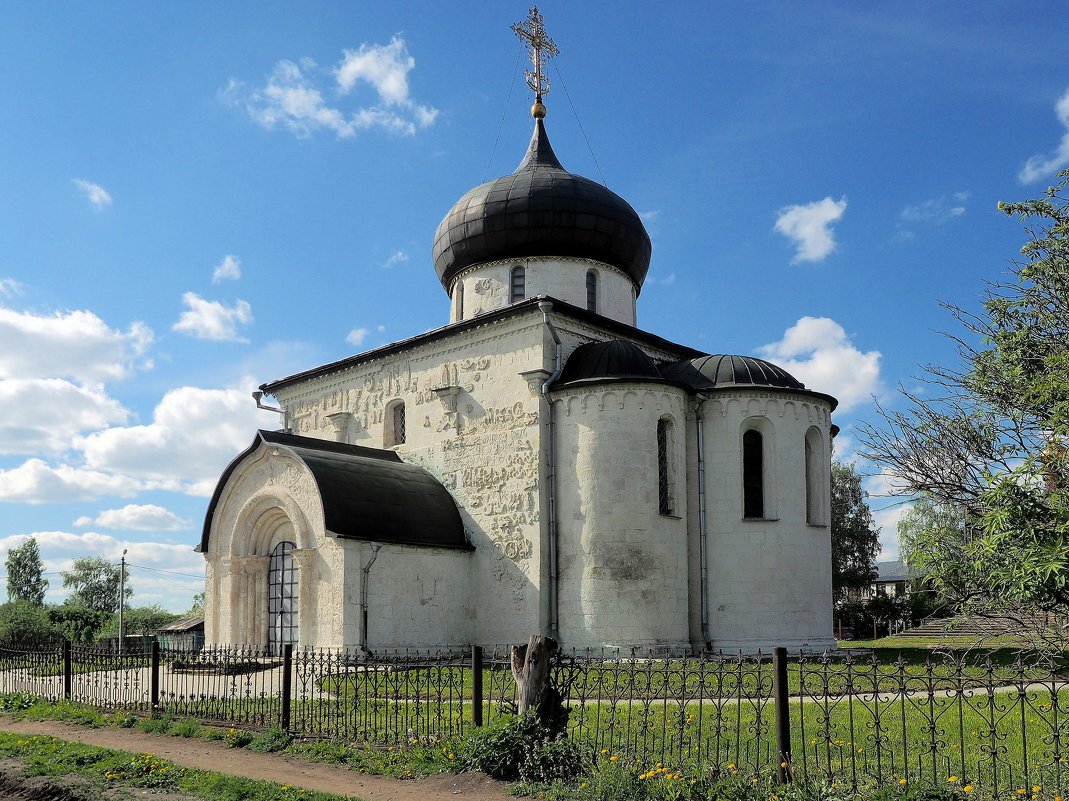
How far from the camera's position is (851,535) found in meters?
31.2

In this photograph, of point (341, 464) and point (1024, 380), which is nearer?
point (1024, 380)

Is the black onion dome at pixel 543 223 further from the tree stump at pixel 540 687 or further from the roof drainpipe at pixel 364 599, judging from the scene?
the tree stump at pixel 540 687

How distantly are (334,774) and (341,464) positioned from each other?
951 cm

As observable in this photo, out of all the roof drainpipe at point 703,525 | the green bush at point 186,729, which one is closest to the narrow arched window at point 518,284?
the roof drainpipe at point 703,525

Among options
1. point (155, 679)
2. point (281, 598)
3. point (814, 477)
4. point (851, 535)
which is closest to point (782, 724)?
point (155, 679)

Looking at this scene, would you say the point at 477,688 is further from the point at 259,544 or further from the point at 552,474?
the point at 259,544

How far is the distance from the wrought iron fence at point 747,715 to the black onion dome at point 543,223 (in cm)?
908

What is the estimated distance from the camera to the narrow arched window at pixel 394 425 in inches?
802

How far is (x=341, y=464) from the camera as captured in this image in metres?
17.5

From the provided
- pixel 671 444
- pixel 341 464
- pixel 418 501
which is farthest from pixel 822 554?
pixel 341 464

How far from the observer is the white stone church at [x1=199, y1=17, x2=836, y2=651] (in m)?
16.5

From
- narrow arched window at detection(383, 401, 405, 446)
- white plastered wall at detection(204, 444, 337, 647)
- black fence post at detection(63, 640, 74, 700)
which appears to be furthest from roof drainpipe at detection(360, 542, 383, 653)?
black fence post at detection(63, 640, 74, 700)

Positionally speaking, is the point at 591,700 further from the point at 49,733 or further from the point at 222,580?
the point at 222,580

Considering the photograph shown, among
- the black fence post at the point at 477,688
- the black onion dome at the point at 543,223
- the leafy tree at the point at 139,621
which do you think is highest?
the black onion dome at the point at 543,223
